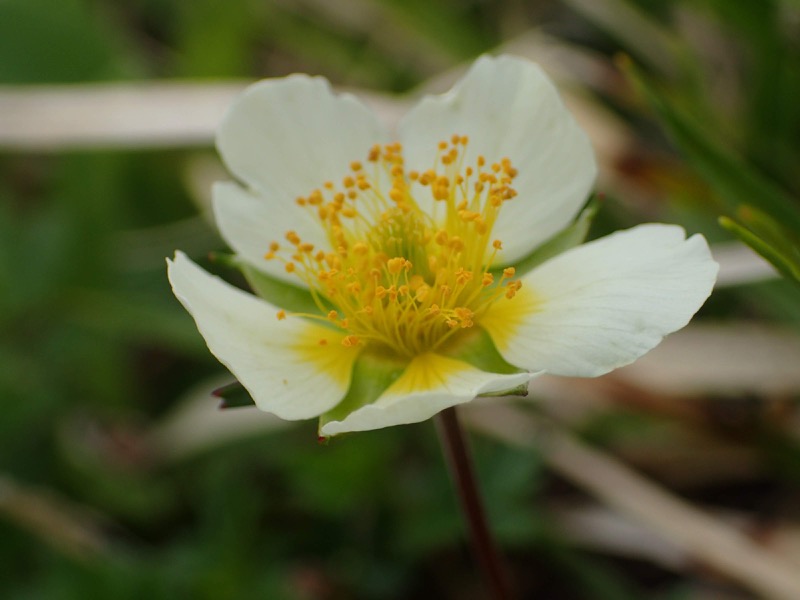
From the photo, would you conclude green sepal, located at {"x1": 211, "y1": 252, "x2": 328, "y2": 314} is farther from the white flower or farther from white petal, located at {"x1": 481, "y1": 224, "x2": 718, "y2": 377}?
white petal, located at {"x1": 481, "y1": 224, "x2": 718, "y2": 377}

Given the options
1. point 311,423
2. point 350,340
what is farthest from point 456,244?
point 311,423

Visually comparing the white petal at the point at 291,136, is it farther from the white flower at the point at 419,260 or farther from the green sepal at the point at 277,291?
the green sepal at the point at 277,291


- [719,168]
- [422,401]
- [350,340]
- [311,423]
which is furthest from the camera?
[311,423]

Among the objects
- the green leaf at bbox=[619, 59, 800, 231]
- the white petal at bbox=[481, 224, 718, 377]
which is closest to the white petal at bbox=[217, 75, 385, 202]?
the white petal at bbox=[481, 224, 718, 377]

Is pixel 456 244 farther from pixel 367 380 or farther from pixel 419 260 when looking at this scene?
pixel 367 380

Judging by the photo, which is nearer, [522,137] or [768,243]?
[768,243]

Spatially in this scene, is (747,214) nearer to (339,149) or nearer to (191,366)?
(339,149)
